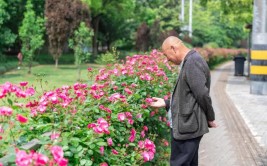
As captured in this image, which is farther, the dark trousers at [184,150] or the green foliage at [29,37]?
the green foliage at [29,37]

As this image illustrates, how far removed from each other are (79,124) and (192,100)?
3.24ft

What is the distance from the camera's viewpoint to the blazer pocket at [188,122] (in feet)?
13.1

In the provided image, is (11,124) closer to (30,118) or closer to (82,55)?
(30,118)

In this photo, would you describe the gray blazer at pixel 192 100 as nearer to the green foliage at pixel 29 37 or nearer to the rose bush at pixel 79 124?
the rose bush at pixel 79 124

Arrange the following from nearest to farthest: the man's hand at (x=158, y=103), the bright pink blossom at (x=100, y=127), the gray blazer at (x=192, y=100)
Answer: the bright pink blossom at (x=100, y=127) < the gray blazer at (x=192, y=100) < the man's hand at (x=158, y=103)

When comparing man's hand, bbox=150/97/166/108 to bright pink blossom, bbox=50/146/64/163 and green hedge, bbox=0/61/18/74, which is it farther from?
green hedge, bbox=0/61/18/74

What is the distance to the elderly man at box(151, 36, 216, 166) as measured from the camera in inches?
152

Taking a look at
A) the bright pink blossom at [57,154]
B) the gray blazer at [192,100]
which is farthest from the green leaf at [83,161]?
the gray blazer at [192,100]

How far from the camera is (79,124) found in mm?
3691

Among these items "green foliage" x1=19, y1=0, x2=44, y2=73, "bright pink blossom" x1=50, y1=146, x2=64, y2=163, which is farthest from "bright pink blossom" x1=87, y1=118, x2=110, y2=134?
"green foliage" x1=19, y1=0, x2=44, y2=73

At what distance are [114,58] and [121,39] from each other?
142 feet

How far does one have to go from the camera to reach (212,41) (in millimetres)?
59312

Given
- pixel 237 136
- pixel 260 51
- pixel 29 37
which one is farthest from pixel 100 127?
pixel 29 37

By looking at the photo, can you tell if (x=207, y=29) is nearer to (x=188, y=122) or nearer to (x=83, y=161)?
(x=188, y=122)
